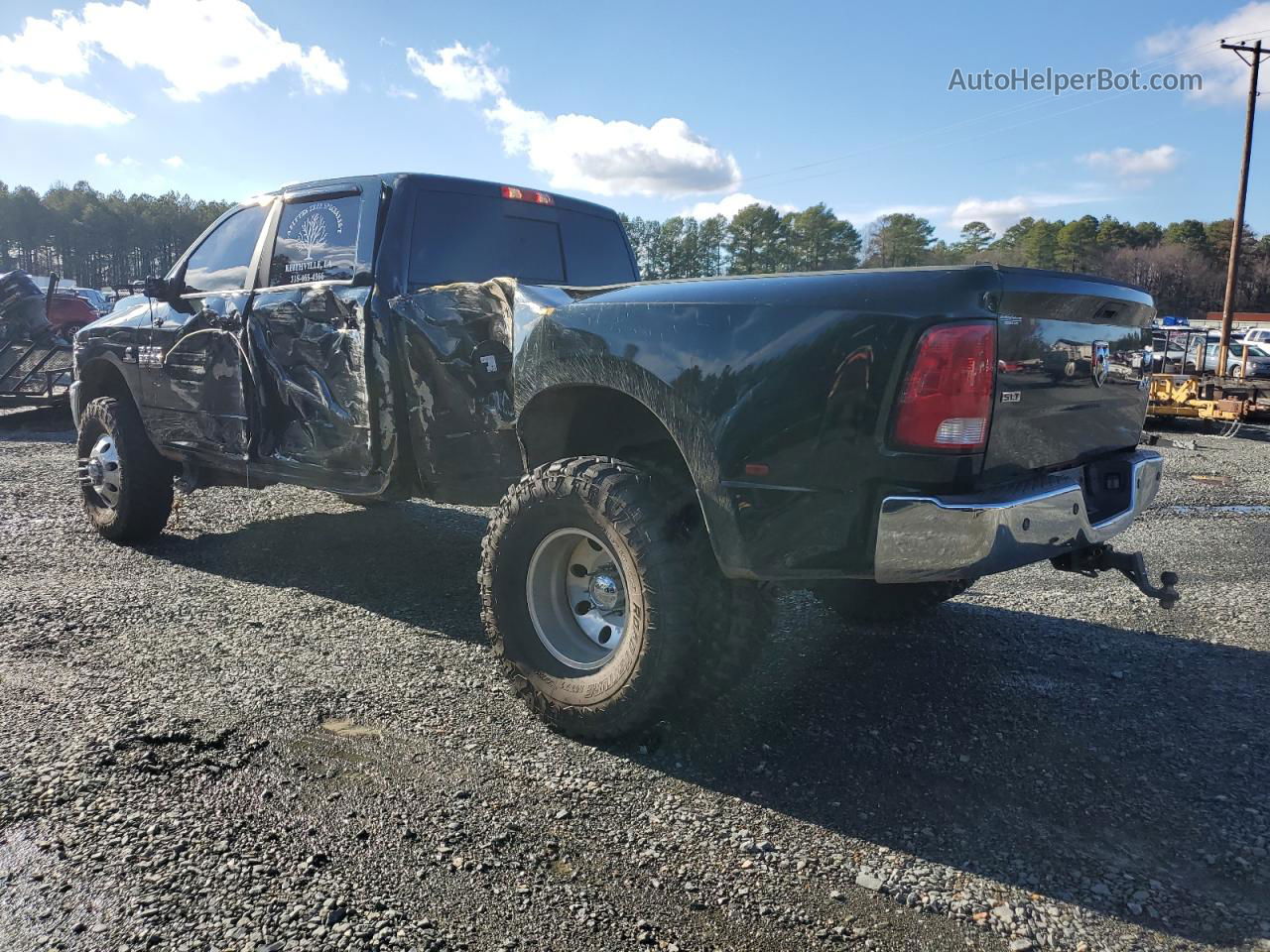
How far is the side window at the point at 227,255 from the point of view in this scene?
5027 millimetres

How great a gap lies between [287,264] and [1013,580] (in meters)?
4.55

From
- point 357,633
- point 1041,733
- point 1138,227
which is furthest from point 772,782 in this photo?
point 1138,227

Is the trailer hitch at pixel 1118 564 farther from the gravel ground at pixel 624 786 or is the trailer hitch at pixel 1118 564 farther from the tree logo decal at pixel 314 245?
the tree logo decal at pixel 314 245

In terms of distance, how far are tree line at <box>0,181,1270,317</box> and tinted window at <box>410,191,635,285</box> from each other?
47cm

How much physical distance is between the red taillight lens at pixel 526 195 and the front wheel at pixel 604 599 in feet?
7.47

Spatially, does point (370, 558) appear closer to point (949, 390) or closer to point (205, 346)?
point (205, 346)

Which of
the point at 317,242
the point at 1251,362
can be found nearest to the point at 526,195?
the point at 317,242

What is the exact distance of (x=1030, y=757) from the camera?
3.02 meters

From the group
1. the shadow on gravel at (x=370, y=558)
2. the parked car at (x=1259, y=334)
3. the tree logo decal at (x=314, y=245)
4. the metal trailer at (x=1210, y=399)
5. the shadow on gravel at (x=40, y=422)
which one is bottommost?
the shadow on gravel at (x=370, y=558)

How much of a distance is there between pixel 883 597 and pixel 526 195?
2.88m

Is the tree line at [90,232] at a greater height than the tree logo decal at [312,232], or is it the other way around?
the tree line at [90,232]

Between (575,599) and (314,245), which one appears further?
(314,245)

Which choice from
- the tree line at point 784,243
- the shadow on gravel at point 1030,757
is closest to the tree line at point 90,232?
the tree line at point 784,243

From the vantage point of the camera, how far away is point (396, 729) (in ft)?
10.5
